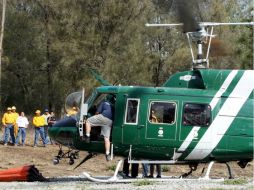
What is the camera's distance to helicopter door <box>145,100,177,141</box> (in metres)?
13.3

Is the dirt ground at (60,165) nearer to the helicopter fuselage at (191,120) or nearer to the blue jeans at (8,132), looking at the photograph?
the blue jeans at (8,132)

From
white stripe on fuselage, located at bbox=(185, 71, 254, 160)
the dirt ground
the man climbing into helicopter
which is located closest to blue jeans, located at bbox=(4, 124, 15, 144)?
the dirt ground

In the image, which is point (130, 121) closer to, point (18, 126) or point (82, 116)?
point (82, 116)

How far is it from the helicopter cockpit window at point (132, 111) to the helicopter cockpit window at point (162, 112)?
345mm

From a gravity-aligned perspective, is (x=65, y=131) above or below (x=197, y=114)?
below

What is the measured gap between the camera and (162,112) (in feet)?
43.8

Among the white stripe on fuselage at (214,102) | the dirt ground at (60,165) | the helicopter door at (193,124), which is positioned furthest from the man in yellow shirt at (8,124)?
the helicopter door at (193,124)

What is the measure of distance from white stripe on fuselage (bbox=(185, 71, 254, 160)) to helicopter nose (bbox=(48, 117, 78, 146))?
9.63 ft

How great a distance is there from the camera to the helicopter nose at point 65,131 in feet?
46.0

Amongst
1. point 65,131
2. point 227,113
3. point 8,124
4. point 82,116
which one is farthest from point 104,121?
point 8,124

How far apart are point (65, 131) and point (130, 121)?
5.69 feet

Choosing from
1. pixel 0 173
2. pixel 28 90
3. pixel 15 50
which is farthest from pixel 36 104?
pixel 0 173

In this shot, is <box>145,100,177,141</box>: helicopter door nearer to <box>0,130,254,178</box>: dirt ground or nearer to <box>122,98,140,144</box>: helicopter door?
<box>122,98,140,144</box>: helicopter door

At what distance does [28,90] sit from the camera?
1788 inches
